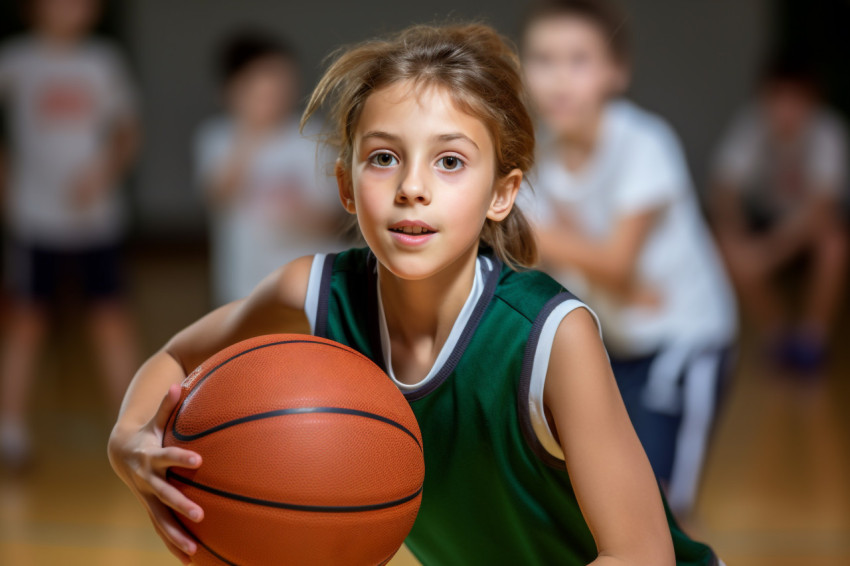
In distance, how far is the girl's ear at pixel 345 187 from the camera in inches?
57.8

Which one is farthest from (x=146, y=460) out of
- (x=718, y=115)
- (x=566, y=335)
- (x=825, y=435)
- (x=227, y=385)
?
(x=718, y=115)

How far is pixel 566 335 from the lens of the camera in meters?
1.31

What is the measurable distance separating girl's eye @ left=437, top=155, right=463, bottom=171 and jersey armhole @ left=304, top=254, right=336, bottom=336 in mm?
310

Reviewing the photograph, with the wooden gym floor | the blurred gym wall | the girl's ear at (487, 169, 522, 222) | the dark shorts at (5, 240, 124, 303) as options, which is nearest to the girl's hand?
the girl's ear at (487, 169, 522, 222)

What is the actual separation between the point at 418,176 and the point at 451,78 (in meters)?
0.15

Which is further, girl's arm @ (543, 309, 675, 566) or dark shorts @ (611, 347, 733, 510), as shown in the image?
dark shorts @ (611, 347, 733, 510)

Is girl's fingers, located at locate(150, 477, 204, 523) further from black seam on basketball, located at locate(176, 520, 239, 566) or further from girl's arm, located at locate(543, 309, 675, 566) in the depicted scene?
girl's arm, located at locate(543, 309, 675, 566)

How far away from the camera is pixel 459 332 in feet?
4.71

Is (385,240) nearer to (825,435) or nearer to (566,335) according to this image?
(566,335)

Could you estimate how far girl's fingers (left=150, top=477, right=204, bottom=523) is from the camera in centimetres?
122

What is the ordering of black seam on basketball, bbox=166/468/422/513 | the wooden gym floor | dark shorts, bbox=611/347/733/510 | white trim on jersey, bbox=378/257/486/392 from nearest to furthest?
black seam on basketball, bbox=166/468/422/513
white trim on jersey, bbox=378/257/486/392
dark shorts, bbox=611/347/733/510
the wooden gym floor

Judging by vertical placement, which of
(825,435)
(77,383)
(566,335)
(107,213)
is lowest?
(77,383)

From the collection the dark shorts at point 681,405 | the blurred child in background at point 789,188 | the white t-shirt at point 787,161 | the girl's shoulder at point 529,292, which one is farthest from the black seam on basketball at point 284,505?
the white t-shirt at point 787,161

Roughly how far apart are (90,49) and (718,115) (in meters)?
6.55
